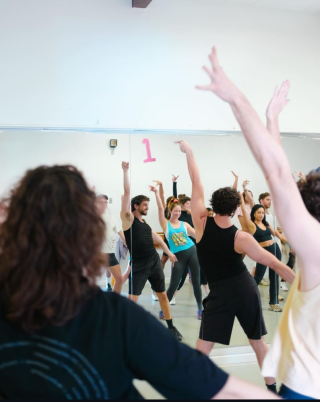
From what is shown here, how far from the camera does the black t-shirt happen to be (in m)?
0.95

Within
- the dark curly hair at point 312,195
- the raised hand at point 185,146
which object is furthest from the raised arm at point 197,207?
the dark curly hair at point 312,195

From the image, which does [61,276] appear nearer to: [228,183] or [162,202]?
[162,202]

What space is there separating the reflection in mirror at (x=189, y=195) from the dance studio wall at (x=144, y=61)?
8.2 inches

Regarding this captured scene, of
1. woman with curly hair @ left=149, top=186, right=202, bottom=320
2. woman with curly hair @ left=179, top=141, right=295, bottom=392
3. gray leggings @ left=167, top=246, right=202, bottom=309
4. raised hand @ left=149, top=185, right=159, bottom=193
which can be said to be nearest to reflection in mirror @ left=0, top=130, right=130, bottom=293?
raised hand @ left=149, top=185, right=159, bottom=193

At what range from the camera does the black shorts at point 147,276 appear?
13.2 ft

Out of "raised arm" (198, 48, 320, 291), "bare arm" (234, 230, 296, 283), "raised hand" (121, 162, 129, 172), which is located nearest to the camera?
"raised arm" (198, 48, 320, 291)

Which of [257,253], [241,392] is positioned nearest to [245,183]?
[257,253]

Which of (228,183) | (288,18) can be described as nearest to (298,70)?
(288,18)

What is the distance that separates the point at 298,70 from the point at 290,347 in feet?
12.0

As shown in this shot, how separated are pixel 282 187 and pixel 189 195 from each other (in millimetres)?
2956

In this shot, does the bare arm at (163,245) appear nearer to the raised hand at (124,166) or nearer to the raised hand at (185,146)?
the raised hand at (124,166)

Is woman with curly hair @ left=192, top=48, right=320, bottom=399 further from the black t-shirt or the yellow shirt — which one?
the black t-shirt

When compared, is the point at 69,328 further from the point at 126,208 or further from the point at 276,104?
the point at 126,208

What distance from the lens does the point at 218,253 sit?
3182mm
